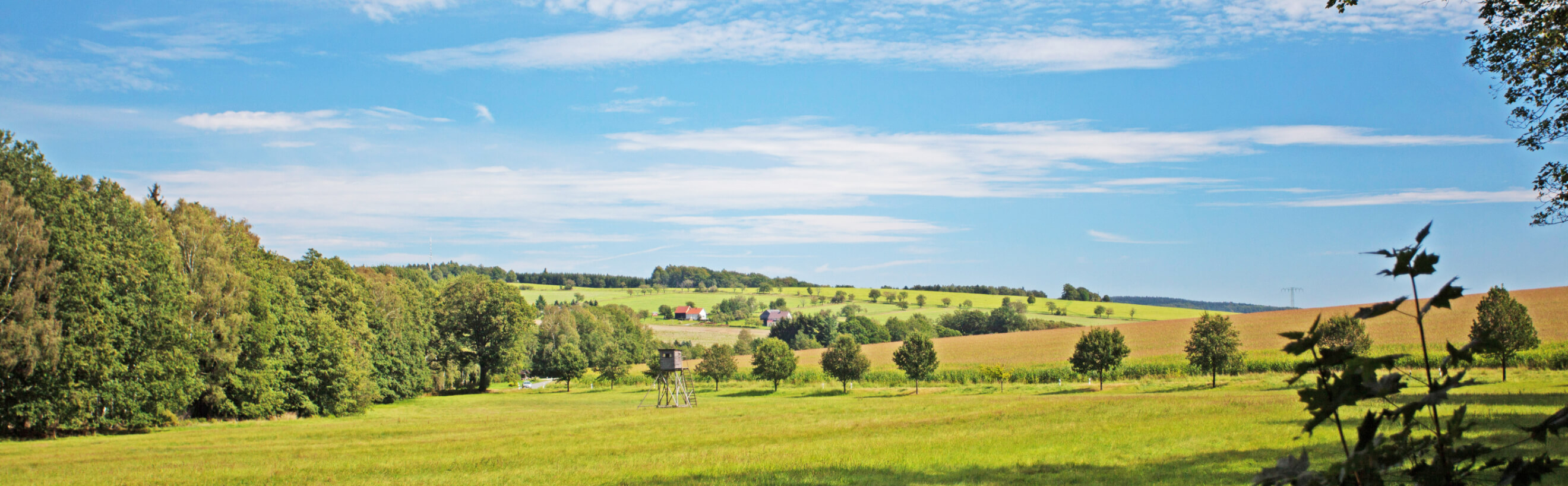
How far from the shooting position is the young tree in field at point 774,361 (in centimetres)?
7147

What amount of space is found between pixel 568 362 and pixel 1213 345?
59593 mm

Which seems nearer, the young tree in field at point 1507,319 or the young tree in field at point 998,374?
the young tree in field at point 1507,319

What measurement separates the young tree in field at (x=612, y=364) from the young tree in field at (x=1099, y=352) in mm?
47293

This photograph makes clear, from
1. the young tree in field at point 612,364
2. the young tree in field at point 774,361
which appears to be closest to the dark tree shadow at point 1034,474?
the young tree in field at point 774,361

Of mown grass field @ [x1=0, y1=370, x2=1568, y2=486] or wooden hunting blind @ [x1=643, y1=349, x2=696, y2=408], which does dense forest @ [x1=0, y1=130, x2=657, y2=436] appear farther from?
wooden hunting blind @ [x1=643, y1=349, x2=696, y2=408]

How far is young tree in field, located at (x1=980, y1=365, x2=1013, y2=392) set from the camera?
66.1 metres

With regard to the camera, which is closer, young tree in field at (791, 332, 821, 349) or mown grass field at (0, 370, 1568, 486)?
mown grass field at (0, 370, 1568, 486)

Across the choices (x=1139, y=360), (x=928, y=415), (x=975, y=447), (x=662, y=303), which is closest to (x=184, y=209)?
(x=928, y=415)

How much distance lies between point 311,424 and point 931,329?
94889 millimetres

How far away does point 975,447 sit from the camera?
21766 mm

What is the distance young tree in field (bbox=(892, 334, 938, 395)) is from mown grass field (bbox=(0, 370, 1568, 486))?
1772cm

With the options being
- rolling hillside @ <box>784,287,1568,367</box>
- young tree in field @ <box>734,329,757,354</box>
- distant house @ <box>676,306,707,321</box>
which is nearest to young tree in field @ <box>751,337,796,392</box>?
rolling hillside @ <box>784,287,1568,367</box>

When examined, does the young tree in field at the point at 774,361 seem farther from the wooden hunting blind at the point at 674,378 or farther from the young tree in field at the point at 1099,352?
the young tree in field at the point at 1099,352

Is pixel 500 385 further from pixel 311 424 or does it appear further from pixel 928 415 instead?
pixel 928 415
